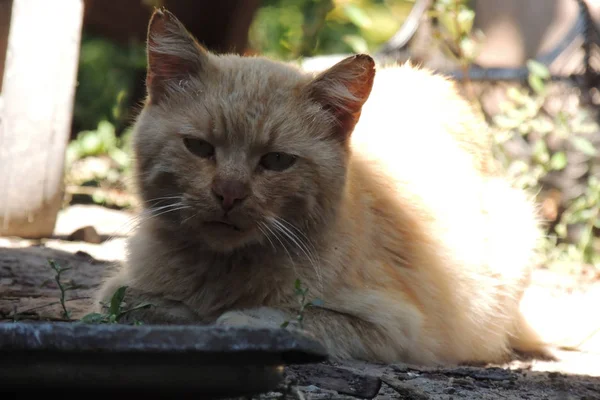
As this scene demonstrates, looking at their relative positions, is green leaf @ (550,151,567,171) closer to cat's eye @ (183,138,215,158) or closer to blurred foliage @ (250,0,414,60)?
blurred foliage @ (250,0,414,60)

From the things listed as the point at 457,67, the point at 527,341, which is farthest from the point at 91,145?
the point at 527,341

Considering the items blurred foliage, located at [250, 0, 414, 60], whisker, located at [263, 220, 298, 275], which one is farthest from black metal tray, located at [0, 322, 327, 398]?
blurred foliage, located at [250, 0, 414, 60]

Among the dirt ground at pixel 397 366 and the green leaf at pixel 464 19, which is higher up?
the green leaf at pixel 464 19

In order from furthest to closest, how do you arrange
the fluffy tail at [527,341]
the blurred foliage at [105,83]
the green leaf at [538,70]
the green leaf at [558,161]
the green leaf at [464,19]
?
1. the blurred foliage at [105,83]
2. the green leaf at [538,70]
3. the green leaf at [558,161]
4. the green leaf at [464,19]
5. the fluffy tail at [527,341]

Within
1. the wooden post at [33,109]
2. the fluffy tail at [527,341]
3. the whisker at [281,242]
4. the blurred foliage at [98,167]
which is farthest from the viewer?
the blurred foliage at [98,167]

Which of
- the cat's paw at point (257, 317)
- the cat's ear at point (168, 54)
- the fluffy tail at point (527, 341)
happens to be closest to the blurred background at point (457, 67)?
the cat's ear at point (168, 54)

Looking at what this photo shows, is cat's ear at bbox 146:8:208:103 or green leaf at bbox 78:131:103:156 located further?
green leaf at bbox 78:131:103:156

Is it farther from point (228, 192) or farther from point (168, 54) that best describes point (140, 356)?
point (168, 54)

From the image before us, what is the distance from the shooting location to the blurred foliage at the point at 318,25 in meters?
10.1

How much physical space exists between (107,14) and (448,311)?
24.5 ft

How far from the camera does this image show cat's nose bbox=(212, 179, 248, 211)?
3.08m

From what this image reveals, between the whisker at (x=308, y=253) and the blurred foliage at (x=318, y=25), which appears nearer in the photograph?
the whisker at (x=308, y=253)

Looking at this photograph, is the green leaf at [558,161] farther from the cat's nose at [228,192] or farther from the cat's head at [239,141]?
the cat's nose at [228,192]

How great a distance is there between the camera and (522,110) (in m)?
7.20
